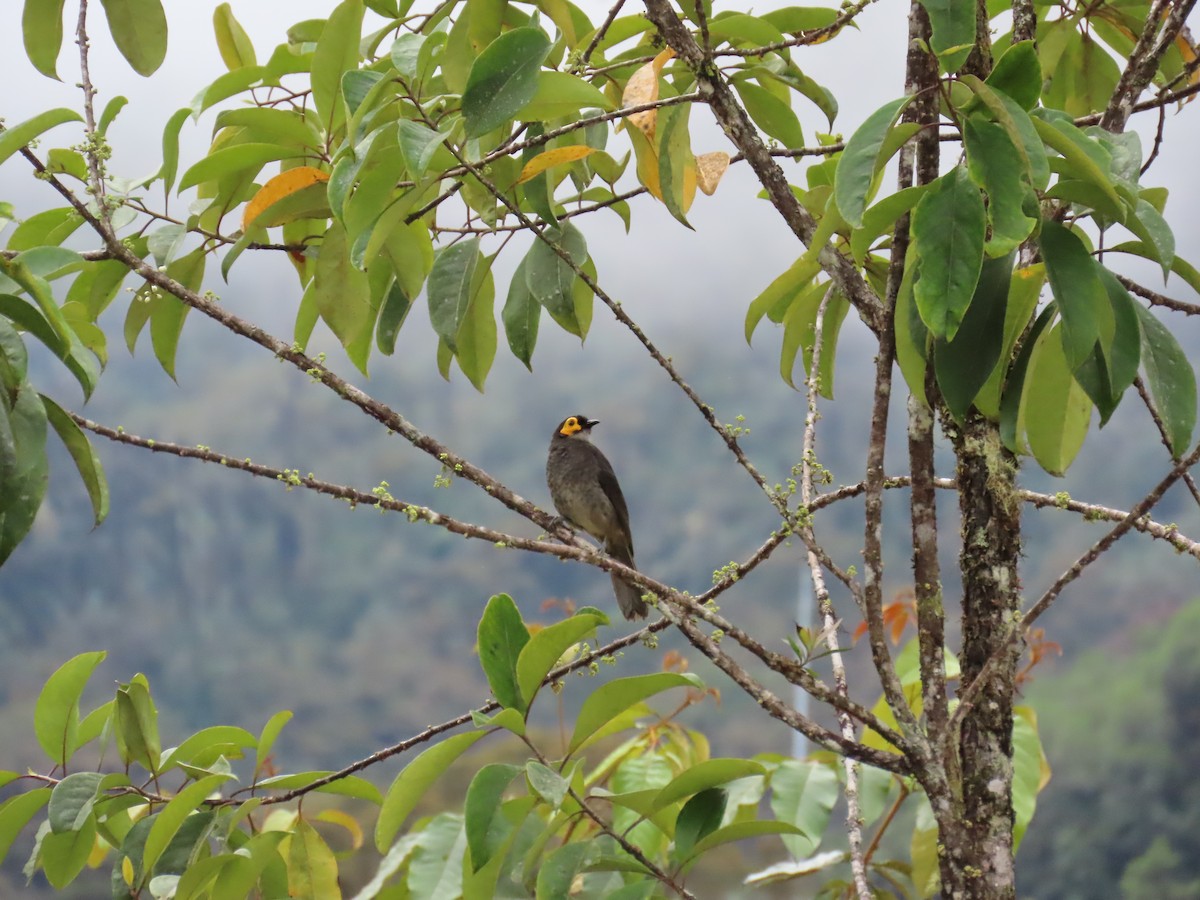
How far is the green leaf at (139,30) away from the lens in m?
1.32

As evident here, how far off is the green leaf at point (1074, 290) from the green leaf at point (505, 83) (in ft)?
1.47

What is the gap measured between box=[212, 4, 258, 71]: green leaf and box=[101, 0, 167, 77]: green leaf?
0.95ft

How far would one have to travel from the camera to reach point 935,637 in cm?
103

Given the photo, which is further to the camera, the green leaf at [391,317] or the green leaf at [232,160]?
the green leaf at [391,317]

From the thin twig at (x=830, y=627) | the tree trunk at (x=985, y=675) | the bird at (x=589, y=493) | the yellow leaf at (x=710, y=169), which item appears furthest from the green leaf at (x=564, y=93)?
the bird at (x=589, y=493)

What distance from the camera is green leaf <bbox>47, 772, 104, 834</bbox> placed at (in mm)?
1135

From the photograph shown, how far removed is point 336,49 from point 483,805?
31.0 inches

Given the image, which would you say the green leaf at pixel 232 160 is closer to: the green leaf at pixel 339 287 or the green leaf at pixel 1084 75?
the green leaf at pixel 339 287

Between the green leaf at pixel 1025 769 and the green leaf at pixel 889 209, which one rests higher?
the green leaf at pixel 889 209

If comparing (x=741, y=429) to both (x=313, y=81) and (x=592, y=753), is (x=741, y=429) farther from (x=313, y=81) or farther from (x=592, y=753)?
(x=592, y=753)

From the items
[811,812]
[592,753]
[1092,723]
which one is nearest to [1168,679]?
[1092,723]

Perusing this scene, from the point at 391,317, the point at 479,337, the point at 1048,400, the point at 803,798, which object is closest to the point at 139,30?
the point at 391,317

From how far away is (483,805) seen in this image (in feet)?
3.27

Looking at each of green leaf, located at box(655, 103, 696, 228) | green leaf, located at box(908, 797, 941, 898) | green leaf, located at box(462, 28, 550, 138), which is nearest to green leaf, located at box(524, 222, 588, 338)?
green leaf, located at box(655, 103, 696, 228)
